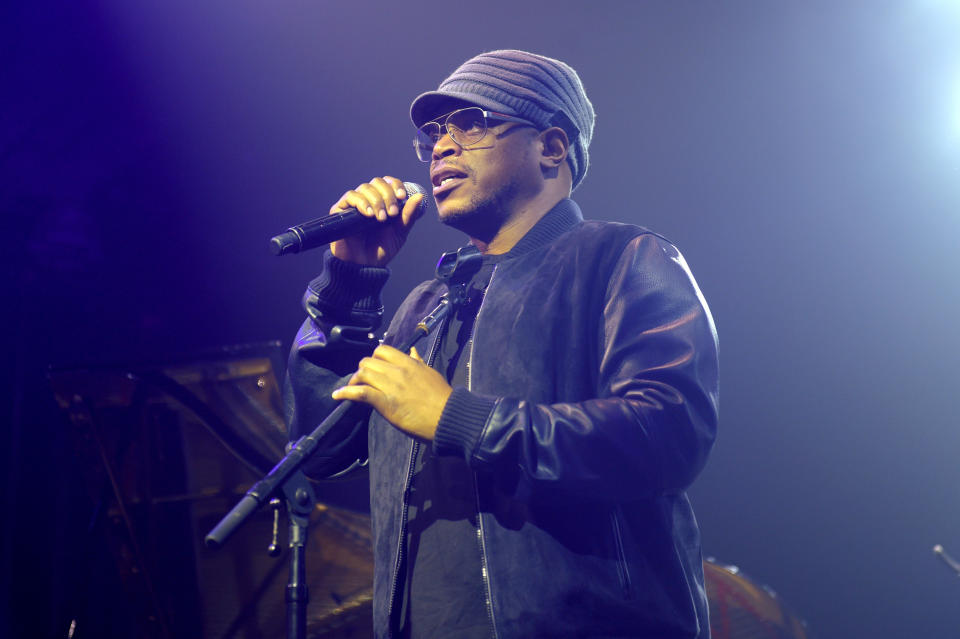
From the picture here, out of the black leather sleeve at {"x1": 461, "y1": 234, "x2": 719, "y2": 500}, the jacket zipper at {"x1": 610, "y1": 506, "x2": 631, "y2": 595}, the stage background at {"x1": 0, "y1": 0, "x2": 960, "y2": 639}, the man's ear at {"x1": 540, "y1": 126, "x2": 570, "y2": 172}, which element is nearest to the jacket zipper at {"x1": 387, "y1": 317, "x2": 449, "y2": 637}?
the black leather sleeve at {"x1": 461, "y1": 234, "x2": 719, "y2": 500}

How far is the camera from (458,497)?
1500 mm

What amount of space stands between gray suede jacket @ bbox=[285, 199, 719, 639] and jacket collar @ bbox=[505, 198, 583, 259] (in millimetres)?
67

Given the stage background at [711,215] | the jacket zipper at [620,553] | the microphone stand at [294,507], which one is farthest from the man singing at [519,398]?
the stage background at [711,215]

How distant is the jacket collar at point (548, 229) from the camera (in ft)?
5.94

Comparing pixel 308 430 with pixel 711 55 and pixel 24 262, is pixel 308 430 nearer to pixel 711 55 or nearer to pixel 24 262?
pixel 24 262

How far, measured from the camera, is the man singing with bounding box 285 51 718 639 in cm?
127

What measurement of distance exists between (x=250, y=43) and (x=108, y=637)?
8.94ft

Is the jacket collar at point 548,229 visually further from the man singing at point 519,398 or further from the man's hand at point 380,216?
the man's hand at point 380,216

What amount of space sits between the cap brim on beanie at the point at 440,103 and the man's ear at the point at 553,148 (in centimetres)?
15

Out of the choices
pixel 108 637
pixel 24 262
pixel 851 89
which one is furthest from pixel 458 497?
pixel 851 89

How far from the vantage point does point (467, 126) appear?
197 centimetres

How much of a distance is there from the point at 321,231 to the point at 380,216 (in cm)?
19

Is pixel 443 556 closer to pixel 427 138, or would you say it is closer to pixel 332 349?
pixel 332 349

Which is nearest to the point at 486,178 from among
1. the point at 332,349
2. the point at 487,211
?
the point at 487,211
